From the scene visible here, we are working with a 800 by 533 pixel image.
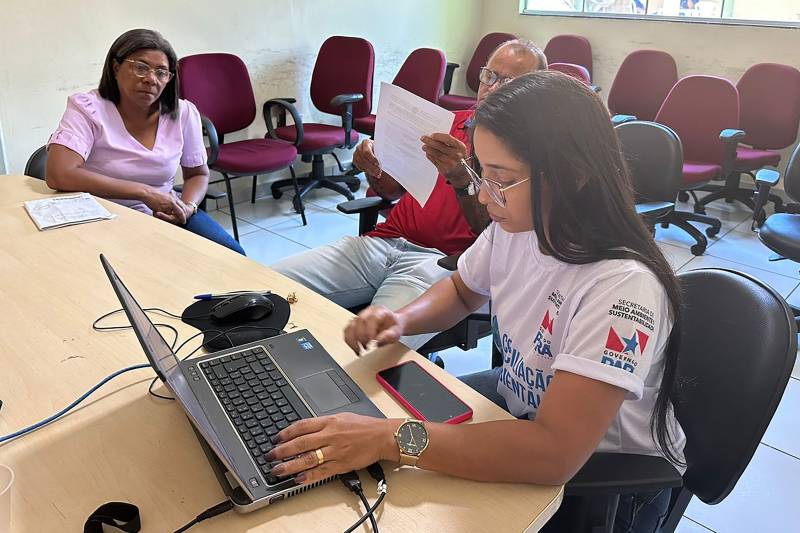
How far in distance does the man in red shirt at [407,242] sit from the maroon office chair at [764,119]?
8.52ft

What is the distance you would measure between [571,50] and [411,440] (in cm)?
479

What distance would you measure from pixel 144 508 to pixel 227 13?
3.65 m

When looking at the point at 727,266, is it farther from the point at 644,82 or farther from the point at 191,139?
the point at 191,139

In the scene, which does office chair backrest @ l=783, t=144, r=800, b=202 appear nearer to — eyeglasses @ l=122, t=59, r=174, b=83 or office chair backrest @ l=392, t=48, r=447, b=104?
office chair backrest @ l=392, t=48, r=447, b=104

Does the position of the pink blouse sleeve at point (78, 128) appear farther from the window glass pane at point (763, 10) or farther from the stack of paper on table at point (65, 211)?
the window glass pane at point (763, 10)

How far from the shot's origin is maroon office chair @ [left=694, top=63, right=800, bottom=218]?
13.0ft

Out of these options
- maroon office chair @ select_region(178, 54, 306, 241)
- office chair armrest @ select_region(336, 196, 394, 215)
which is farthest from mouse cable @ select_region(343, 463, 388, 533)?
maroon office chair @ select_region(178, 54, 306, 241)

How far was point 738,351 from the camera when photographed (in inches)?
42.6

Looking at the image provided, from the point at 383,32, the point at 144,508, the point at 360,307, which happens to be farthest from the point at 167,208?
the point at 383,32

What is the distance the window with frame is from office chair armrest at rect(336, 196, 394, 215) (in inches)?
140

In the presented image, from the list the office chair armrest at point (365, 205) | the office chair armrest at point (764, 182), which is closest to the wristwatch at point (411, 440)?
the office chair armrest at point (365, 205)

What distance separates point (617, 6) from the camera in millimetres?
5051

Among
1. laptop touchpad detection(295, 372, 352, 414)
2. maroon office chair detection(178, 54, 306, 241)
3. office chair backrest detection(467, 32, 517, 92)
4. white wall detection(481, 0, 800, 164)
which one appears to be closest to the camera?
laptop touchpad detection(295, 372, 352, 414)

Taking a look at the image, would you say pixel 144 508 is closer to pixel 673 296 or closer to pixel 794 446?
pixel 673 296
